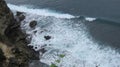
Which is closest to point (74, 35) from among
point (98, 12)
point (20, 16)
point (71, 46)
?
point (71, 46)

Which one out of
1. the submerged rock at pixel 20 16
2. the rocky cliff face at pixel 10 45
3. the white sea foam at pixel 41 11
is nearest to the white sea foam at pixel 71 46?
the submerged rock at pixel 20 16

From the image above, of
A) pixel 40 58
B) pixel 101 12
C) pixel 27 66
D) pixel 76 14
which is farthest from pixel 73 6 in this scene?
pixel 27 66

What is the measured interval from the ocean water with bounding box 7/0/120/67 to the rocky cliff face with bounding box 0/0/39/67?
3.02 m

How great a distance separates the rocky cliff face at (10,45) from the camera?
18.6m

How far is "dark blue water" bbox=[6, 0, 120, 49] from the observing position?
1297 inches

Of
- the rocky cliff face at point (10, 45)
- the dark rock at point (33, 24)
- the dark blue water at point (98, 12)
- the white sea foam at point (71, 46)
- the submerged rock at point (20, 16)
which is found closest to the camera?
Answer: the rocky cliff face at point (10, 45)

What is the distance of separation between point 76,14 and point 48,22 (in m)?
3.75

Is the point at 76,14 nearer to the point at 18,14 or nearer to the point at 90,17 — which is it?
the point at 90,17

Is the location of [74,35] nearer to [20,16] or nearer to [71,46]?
[71,46]

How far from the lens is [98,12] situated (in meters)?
37.9

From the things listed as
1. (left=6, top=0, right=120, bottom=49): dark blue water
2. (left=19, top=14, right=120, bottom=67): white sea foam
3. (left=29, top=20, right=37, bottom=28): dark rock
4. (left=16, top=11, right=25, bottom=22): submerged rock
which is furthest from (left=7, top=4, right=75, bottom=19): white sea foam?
(left=29, top=20, right=37, bottom=28): dark rock

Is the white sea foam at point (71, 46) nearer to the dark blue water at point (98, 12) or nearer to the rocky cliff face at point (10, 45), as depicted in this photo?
the dark blue water at point (98, 12)

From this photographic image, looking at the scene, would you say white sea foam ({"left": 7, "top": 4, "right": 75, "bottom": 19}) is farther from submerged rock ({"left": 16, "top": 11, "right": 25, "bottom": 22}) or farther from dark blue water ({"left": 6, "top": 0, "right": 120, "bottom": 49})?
submerged rock ({"left": 16, "top": 11, "right": 25, "bottom": 22})

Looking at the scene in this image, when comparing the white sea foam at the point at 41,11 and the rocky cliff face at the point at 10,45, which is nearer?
the rocky cliff face at the point at 10,45
